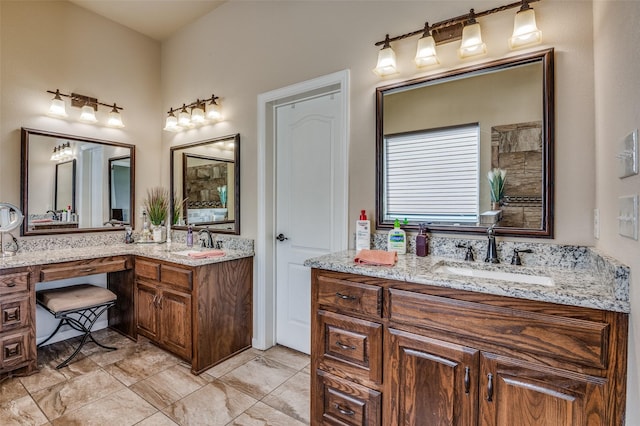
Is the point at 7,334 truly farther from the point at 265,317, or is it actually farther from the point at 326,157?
the point at 326,157

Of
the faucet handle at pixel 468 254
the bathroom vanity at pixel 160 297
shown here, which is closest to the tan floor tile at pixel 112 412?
the bathroom vanity at pixel 160 297

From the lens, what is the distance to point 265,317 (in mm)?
2721

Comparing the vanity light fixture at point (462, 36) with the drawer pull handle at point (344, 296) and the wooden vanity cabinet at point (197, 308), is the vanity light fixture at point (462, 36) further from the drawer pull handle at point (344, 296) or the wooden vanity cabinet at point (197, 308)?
the wooden vanity cabinet at point (197, 308)

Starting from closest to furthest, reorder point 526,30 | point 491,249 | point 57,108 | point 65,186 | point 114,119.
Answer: point 526,30
point 491,249
point 57,108
point 65,186
point 114,119

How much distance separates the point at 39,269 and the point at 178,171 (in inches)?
57.8

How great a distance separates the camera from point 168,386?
2.17 metres

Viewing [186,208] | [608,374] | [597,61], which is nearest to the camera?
[608,374]

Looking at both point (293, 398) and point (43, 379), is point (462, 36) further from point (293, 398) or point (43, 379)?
point (43, 379)

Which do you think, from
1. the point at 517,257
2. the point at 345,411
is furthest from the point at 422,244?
the point at 345,411

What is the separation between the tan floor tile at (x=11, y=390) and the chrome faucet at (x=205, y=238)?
1535mm

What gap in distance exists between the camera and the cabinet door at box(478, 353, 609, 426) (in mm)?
1039

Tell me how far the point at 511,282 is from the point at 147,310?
2777 mm

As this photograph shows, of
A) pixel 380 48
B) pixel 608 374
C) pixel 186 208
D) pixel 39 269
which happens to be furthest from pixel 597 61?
pixel 39 269

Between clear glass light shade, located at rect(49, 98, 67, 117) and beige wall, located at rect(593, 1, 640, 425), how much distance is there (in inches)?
149
